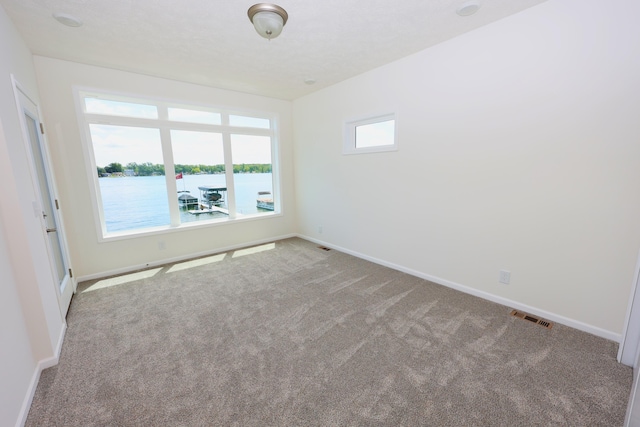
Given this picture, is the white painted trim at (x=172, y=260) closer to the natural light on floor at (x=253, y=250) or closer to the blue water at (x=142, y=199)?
the natural light on floor at (x=253, y=250)

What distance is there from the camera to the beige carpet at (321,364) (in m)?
1.48

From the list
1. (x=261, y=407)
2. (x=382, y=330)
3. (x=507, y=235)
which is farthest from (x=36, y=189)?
(x=507, y=235)

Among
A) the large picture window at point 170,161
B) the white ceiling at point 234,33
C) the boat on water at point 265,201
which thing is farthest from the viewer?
the boat on water at point 265,201

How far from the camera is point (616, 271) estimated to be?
2.01 meters

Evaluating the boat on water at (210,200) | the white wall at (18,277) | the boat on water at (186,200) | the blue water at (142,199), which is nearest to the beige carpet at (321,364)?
the white wall at (18,277)

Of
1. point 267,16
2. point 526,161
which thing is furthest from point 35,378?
point 526,161

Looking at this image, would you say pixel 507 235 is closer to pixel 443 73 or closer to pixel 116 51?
pixel 443 73

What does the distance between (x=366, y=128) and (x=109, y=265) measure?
4.15 m

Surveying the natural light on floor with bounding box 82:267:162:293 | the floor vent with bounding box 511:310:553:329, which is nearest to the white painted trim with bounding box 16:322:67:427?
the natural light on floor with bounding box 82:267:162:293

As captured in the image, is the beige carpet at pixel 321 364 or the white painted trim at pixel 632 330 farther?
the white painted trim at pixel 632 330

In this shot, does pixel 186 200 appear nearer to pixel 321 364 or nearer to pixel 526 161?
pixel 321 364

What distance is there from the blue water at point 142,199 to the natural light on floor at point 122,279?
697 mm

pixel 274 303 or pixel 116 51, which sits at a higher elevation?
pixel 116 51

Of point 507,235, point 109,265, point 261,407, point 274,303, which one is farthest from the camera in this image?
point 109,265
